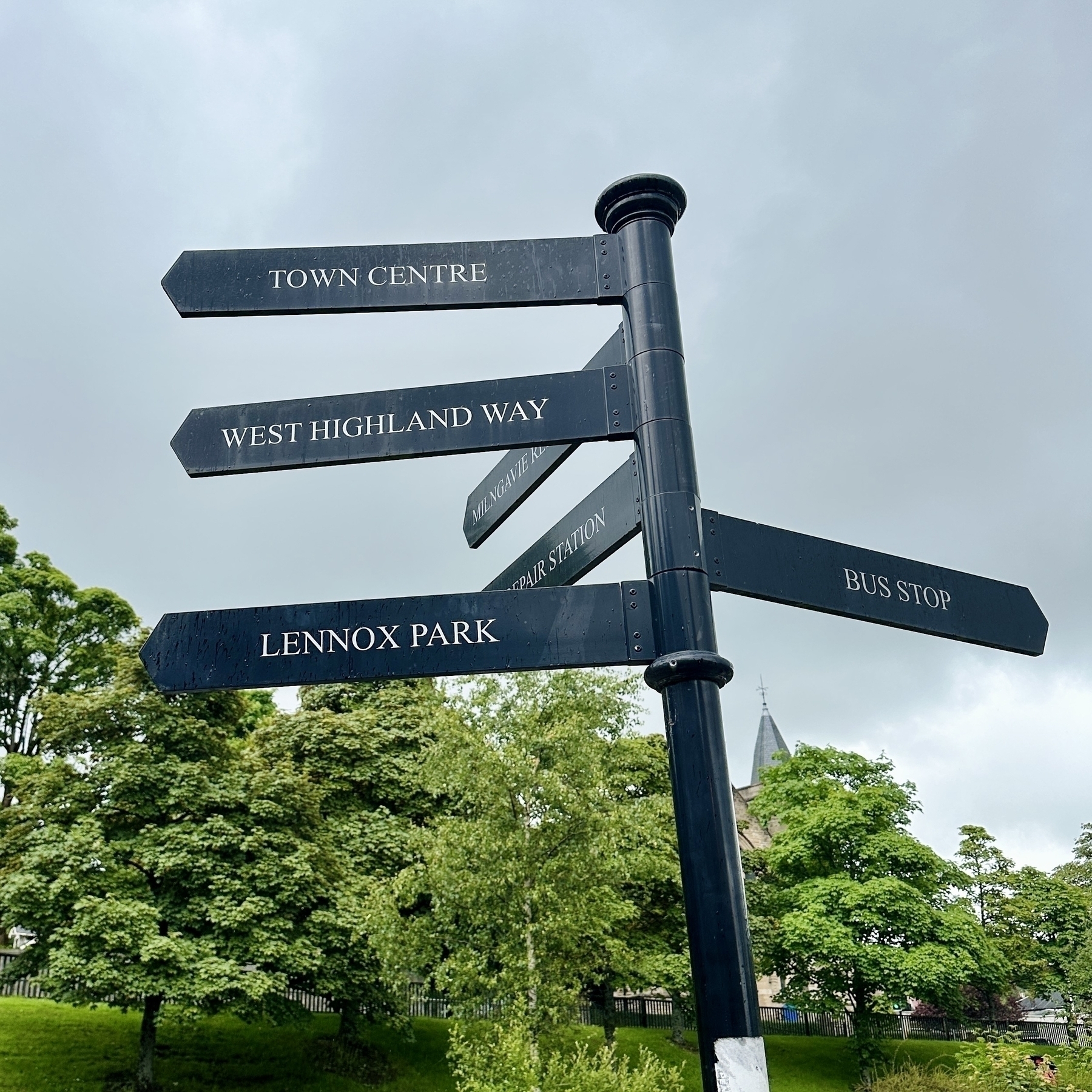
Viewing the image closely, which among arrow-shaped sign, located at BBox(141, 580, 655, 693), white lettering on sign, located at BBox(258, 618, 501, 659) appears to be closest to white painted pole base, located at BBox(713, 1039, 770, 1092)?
arrow-shaped sign, located at BBox(141, 580, 655, 693)

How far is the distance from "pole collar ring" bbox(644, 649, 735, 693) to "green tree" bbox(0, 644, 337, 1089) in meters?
19.9

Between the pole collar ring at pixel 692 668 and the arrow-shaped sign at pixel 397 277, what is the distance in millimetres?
1549

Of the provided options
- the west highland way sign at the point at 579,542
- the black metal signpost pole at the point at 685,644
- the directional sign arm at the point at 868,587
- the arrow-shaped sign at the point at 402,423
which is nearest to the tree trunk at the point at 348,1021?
the west highland way sign at the point at 579,542

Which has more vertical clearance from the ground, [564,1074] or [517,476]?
[517,476]

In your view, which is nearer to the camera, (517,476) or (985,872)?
(517,476)

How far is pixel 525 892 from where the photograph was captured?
816 inches

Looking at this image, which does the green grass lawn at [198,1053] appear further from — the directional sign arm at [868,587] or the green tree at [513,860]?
the directional sign arm at [868,587]

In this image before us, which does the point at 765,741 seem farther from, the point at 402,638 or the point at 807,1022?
the point at 402,638

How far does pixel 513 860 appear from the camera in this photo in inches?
816

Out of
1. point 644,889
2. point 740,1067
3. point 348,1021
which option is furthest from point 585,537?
point 644,889

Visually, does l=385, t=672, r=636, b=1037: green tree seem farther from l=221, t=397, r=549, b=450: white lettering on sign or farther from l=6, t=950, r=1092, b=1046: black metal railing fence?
l=221, t=397, r=549, b=450: white lettering on sign

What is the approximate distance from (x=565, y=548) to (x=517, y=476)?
1.68 feet

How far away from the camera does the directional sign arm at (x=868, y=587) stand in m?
3.90

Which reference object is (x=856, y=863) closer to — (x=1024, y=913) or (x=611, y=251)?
(x=1024, y=913)
